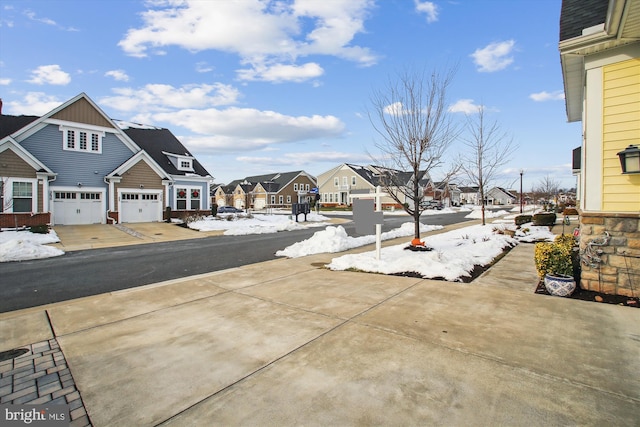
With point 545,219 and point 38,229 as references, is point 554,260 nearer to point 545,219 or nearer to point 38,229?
point 545,219

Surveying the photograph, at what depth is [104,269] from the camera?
9.20m

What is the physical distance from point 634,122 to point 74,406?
8.62 metres

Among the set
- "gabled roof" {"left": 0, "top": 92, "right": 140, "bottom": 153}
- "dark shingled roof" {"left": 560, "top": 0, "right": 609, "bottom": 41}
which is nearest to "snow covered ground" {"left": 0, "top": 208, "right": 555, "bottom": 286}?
"dark shingled roof" {"left": 560, "top": 0, "right": 609, "bottom": 41}

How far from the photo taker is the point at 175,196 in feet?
86.0

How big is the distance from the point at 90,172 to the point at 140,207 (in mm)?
3916

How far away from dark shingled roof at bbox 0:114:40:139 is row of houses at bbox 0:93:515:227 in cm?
5

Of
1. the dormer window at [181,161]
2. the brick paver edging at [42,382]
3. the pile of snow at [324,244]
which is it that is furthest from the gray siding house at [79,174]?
the brick paver edging at [42,382]

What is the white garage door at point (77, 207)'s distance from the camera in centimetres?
2059

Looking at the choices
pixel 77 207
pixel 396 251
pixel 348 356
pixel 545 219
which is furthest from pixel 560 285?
Result: pixel 77 207

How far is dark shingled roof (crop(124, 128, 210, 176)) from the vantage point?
2698 cm

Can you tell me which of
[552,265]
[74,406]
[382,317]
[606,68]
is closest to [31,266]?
[74,406]

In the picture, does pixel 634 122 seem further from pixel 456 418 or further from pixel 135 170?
pixel 135 170

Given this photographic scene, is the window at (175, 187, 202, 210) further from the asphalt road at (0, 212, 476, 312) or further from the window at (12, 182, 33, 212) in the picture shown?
the asphalt road at (0, 212, 476, 312)

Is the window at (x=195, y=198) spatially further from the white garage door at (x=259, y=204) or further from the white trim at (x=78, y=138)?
the white garage door at (x=259, y=204)
